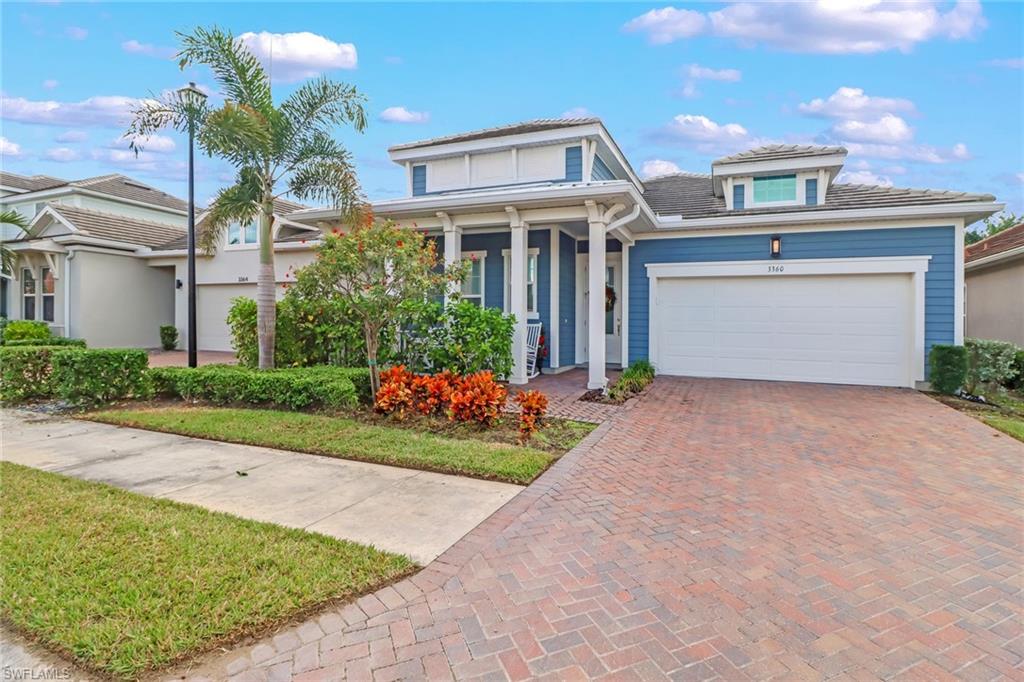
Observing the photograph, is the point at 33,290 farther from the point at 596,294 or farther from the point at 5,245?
the point at 596,294

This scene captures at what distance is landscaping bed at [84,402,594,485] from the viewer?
516 centimetres

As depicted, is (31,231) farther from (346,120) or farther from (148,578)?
(148,578)

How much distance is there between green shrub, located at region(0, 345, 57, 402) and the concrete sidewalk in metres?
2.61

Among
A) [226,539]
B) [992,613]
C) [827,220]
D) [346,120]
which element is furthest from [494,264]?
[992,613]

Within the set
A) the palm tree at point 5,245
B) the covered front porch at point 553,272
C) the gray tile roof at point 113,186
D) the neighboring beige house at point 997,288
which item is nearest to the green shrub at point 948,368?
the neighboring beige house at point 997,288

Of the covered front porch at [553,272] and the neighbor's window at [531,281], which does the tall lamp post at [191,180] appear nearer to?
the covered front porch at [553,272]

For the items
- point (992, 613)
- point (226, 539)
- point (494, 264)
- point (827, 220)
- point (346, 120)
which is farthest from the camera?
point (494, 264)

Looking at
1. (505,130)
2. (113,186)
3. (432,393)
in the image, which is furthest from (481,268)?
(113,186)

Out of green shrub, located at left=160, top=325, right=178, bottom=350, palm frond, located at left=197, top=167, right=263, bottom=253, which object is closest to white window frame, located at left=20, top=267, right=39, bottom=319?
green shrub, located at left=160, top=325, right=178, bottom=350

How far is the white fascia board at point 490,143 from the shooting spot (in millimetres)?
11555

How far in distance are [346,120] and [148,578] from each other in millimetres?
8468

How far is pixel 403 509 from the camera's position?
4.05 meters

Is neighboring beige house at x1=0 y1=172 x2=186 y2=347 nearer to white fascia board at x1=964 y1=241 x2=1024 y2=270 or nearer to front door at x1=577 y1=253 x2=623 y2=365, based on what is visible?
front door at x1=577 y1=253 x2=623 y2=365

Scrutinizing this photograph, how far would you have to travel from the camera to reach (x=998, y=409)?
828 cm
